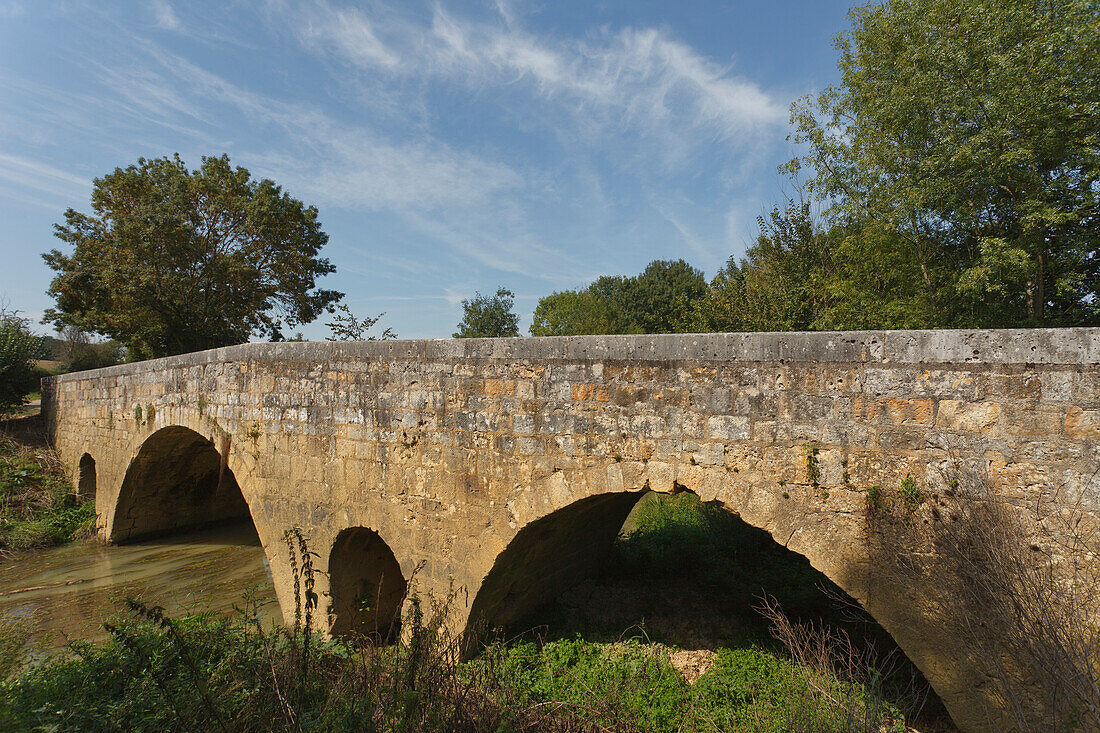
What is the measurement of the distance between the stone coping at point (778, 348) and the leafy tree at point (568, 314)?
89.6 ft

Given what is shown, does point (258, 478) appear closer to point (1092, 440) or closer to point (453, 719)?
point (453, 719)

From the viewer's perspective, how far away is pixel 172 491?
1248 cm

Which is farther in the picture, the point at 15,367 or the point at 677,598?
the point at 15,367

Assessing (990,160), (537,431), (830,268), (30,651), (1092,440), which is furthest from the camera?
(830,268)

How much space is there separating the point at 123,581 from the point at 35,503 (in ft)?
20.0

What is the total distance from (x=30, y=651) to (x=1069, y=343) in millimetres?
11092

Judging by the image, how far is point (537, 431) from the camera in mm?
4949

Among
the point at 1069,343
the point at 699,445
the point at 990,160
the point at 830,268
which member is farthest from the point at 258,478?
the point at 830,268

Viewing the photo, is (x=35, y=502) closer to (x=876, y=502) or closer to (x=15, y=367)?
(x=15, y=367)

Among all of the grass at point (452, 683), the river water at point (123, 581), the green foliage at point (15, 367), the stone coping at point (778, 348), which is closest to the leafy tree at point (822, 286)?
the grass at point (452, 683)

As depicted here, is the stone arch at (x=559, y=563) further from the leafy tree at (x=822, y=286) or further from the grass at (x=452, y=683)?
the leafy tree at (x=822, y=286)

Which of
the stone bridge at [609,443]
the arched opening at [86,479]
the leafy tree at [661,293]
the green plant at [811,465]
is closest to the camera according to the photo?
the stone bridge at [609,443]

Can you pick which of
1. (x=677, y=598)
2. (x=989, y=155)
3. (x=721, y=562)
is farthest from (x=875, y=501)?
(x=989, y=155)

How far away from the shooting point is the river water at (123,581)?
8.26 meters
